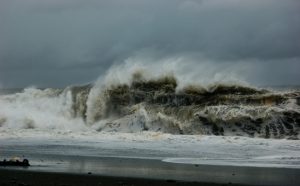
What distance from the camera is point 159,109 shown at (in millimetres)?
27453

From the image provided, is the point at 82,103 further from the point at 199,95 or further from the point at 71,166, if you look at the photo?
the point at 71,166

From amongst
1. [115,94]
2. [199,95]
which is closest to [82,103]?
[115,94]

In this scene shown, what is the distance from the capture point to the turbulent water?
2464 centimetres

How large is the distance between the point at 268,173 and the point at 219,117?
38.7ft

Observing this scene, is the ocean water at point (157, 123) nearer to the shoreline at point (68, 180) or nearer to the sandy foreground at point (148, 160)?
the sandy foreground at point (148, 160)

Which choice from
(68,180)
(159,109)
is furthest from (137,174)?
(159,109)

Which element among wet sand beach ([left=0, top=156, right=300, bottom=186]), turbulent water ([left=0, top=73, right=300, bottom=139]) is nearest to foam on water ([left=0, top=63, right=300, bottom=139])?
turbulent water ([left=0, top=73, right=300, bottom=139])

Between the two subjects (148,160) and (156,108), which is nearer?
(148,160)

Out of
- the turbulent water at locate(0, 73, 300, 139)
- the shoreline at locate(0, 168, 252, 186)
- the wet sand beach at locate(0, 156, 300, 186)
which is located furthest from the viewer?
the turbulent water at locate(0, 73, 300, 139)

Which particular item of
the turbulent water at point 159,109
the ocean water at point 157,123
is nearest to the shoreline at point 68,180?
the ocean water at point 157,123

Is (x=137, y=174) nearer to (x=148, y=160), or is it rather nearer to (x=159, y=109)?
(x=148, y=160)

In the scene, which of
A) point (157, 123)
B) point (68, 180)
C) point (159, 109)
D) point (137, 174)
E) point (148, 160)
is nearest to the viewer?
point (68, 180)

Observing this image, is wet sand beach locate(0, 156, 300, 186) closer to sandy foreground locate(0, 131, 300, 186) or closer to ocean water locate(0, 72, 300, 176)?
sandy foreground locate(0, 131, 300, 186)

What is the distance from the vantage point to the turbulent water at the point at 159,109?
80.8 ft
